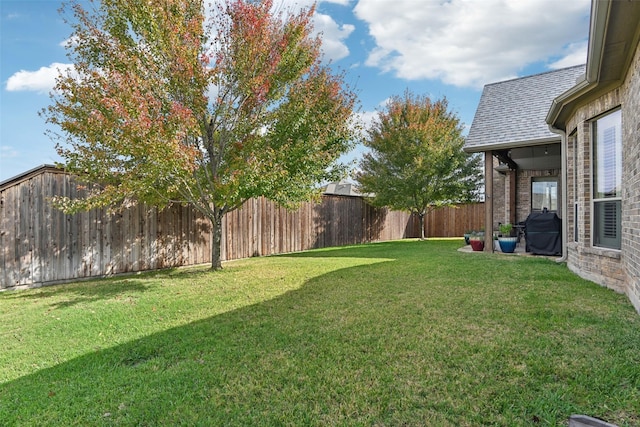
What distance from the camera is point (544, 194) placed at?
1290 cm

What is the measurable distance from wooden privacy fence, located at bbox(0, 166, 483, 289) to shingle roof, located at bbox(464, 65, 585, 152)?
620cm

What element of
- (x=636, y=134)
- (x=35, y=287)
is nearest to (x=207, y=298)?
(x=35, y=287)

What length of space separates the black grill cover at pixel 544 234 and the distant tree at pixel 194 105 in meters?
5.36

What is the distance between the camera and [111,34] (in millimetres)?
6547

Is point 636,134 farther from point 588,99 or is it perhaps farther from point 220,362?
point 220,362

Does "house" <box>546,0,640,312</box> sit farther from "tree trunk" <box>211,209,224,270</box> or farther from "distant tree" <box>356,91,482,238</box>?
"distant tree" <box>356,91,482,238</box>

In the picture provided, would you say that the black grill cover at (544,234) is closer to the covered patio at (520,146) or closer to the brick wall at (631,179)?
the covered patio at (520,146)

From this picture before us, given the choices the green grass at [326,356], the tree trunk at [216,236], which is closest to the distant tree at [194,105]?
the tree trunk at [216,236]

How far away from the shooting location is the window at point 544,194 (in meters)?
12.7

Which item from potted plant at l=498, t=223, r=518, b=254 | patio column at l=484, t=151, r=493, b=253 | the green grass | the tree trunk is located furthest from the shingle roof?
the tree trunk

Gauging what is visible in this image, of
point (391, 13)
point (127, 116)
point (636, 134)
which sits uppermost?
point (391, 13)

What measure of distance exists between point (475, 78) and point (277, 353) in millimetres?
14054

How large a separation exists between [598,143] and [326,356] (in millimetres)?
5626

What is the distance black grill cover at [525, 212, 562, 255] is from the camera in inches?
344
